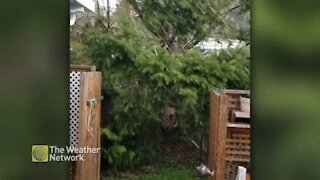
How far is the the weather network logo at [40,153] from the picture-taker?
1.43 meters

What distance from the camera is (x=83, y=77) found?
4.66 feet

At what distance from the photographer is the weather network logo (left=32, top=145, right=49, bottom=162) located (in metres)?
1.43

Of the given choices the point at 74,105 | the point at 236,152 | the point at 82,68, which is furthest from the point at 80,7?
the point at 236,152

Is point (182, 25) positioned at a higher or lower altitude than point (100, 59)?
higher

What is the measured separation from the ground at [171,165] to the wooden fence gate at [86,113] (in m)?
0.10

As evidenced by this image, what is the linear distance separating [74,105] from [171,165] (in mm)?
385

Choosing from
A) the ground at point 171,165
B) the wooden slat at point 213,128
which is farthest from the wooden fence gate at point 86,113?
the wooden slat at point 213,128

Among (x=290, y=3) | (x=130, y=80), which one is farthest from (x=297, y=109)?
(x=130, y=80)

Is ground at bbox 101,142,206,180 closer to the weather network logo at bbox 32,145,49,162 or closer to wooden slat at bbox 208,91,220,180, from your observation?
wooden slat at bbox 208,91,220,180

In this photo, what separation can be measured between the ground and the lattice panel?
0.65ft

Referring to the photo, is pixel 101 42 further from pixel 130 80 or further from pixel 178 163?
pixel 178 163

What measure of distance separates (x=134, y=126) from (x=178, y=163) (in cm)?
20

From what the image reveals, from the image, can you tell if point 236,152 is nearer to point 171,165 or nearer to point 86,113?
point 171,165

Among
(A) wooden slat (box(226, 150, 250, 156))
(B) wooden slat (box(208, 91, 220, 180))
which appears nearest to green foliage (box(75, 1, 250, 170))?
(B) wooden slat (box(208, 91, 220, 180))
